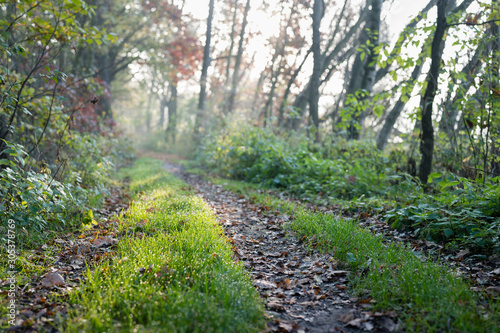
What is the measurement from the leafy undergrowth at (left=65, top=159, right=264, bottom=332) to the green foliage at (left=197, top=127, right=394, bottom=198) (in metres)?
4.02

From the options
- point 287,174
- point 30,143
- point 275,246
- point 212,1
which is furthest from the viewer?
point 212,1

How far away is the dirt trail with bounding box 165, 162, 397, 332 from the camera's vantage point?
2.58 m

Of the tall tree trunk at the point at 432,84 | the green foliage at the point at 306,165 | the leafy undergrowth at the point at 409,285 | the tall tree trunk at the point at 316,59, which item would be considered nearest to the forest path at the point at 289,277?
the leafy undergrowth at the point at 409,285

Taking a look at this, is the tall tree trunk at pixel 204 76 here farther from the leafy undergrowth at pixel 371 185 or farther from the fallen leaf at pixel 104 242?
the fallen leaf at pixel 104 242

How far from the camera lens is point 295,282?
3365 millimetres

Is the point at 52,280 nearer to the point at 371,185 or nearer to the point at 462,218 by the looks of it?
the point at 462,218

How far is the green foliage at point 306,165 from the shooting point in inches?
294

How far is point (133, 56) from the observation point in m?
17.9

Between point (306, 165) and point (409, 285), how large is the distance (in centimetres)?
643

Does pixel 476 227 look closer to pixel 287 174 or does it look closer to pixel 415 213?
pixel 415 213

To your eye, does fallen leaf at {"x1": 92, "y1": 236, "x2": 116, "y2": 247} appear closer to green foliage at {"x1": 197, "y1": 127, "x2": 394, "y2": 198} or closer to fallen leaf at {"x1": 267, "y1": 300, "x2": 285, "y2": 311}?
fallen leaf at {"x1": 267, "y1": 300, "x2": 285, "y2": 311}

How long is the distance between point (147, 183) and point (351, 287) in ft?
21.7

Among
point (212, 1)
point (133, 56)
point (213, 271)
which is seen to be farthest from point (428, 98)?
point (212, 1)

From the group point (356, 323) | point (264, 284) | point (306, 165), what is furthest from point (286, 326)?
point (306, 165)
